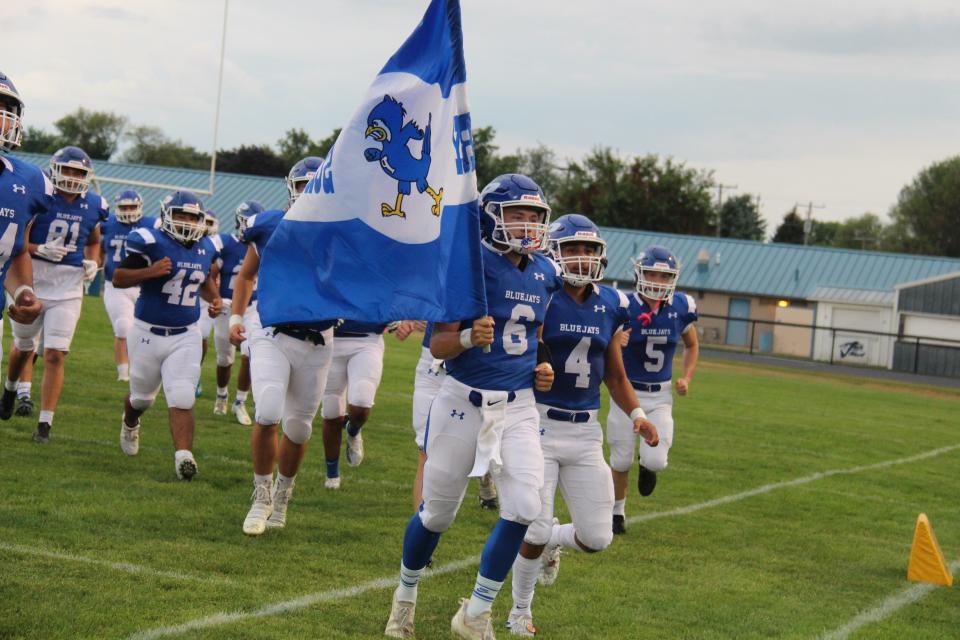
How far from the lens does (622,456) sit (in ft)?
28.0

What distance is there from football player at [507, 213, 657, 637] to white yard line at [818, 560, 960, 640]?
1309 millimetres

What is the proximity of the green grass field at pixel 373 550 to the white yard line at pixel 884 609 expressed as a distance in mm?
24

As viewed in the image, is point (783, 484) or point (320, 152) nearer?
point (783, 484)

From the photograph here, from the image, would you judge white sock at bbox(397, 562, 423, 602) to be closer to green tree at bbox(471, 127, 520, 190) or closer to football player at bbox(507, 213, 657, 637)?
football player at bbox(507, 213, 657, 637)

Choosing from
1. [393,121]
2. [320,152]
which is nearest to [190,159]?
[320,152]

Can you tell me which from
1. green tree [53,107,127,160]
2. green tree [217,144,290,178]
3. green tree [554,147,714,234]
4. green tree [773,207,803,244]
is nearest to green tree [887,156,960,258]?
green tree [773,207,803,244]

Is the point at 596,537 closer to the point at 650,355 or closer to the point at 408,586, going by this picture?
the point at 408,586

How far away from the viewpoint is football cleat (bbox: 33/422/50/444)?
30.7 ft

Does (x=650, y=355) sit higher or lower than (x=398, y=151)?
lower

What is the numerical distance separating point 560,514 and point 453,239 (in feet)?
13.5

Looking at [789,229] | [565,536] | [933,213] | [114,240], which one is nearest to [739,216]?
[789,229]

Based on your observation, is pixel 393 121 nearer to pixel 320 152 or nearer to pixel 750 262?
pixel 750 262

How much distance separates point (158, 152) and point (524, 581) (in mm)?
91724

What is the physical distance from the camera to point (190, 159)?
92.7 m
